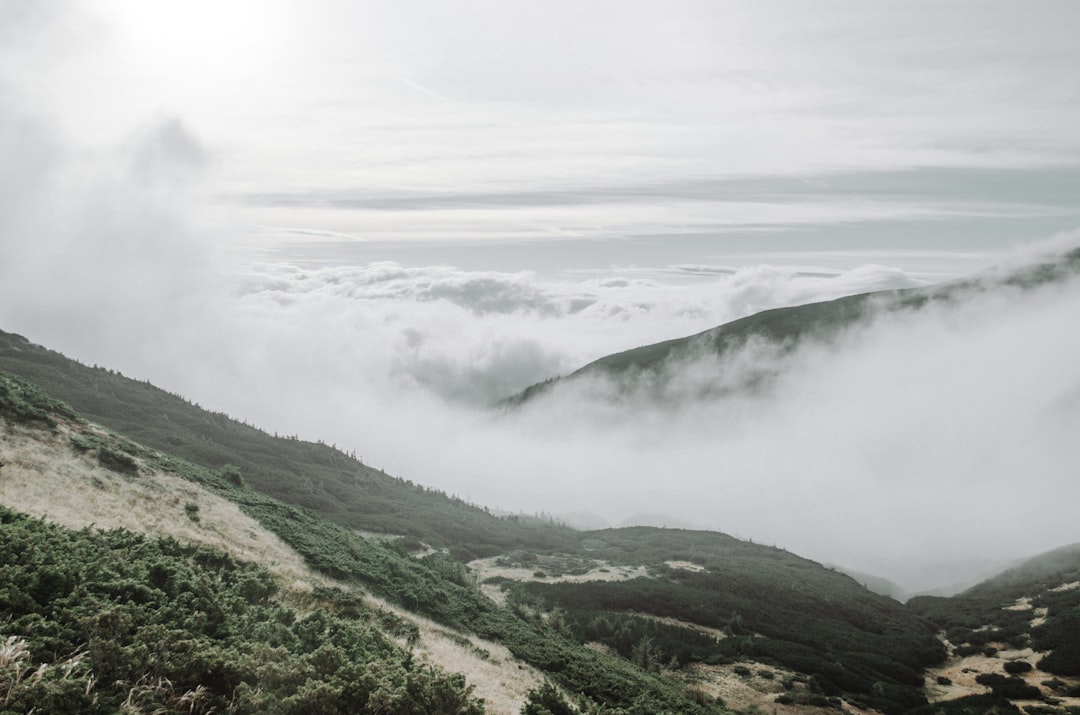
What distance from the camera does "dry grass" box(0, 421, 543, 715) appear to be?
62.1 ft

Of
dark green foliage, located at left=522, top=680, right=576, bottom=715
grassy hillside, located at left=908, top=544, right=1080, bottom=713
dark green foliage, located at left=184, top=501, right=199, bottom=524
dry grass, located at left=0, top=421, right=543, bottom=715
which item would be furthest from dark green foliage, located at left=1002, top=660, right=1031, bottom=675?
dark green foliage, located at left=184, top=501, right=199, bottom=524

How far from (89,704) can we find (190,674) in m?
1.66

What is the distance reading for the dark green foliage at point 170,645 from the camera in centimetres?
905

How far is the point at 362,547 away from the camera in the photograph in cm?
3438

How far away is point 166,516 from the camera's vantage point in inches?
959

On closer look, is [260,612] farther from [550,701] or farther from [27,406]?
[27,406]

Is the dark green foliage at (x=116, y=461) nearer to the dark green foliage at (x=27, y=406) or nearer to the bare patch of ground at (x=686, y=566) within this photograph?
the dark green foliage at (x=27, y=406)

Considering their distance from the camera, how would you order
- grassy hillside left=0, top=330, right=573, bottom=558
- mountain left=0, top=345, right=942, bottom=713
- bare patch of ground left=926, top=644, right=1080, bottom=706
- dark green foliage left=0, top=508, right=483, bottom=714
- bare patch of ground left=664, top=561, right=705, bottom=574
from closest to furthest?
dark green foliage left=0, top=508, right=483, bottom=714 < mountain left=0, top=345, right=942, bottom=713 < bare patch of ground left=926, top=644, right=1080, bottom=706 < bare patch of ground left=664, top=561, right=705, bottom=574 < grassy hillside left=0, top=330, right=573, bottom=558

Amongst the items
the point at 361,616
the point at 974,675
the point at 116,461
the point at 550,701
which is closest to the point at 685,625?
the point at 974,675

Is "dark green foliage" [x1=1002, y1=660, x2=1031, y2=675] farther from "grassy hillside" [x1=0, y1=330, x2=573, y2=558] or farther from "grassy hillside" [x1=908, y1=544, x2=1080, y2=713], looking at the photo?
"grassy hillside" [x1=0, y1=330, x2=573, y2=558]

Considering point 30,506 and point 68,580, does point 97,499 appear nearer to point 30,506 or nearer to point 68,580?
point 30,506

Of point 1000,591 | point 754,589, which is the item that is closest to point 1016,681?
point 754,589

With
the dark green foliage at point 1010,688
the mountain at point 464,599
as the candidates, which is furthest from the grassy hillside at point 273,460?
the dark green foliage at point 1010,688

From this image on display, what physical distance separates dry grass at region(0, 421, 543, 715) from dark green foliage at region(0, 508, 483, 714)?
14.4 ft
